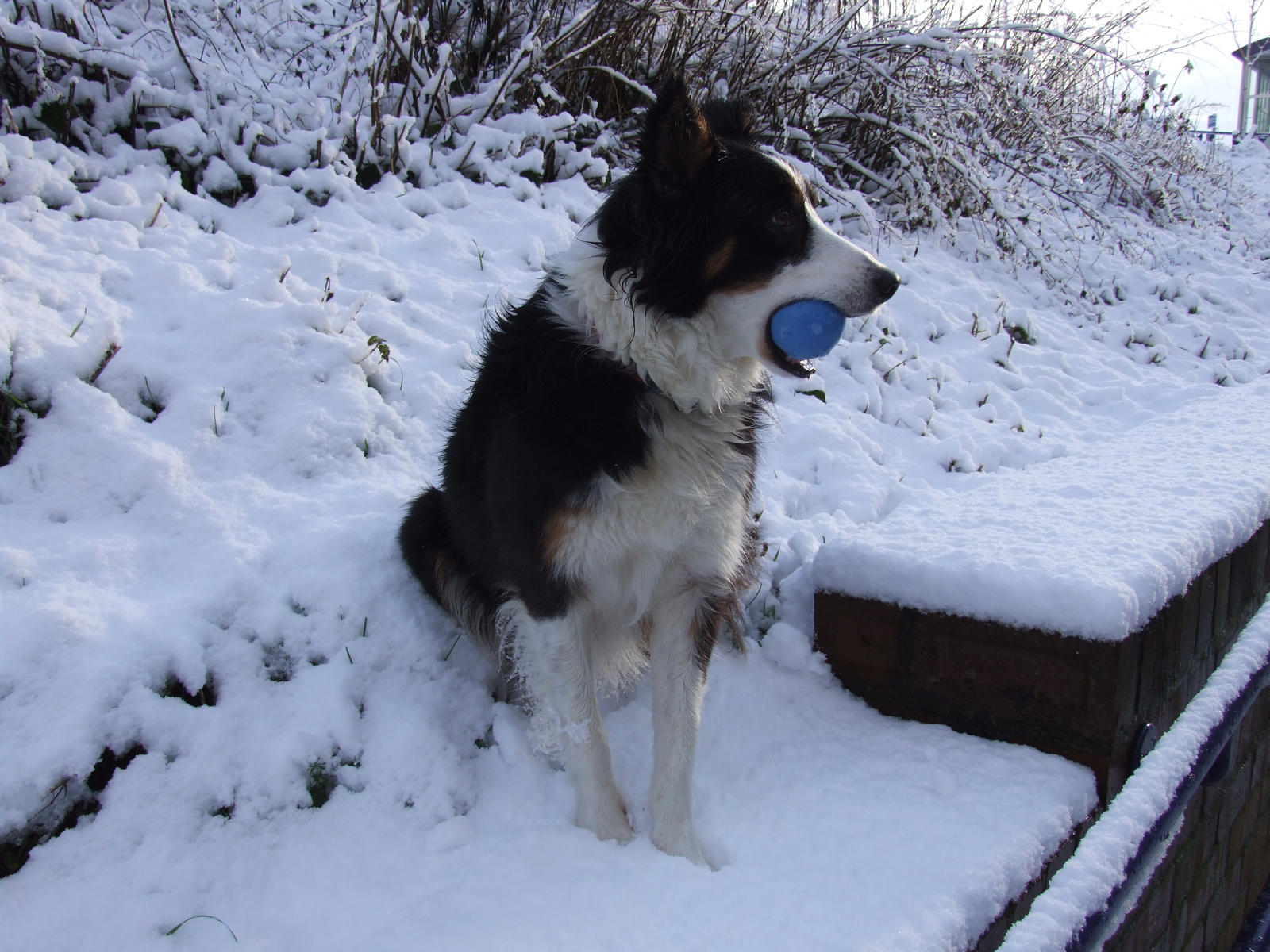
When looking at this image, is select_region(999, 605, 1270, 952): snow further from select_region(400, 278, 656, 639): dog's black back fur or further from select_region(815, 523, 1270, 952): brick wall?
select_region(400, 278, 656, 639): dog's black back fur

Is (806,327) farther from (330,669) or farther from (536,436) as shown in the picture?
(330,669)

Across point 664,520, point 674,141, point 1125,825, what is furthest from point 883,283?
point 1125,825

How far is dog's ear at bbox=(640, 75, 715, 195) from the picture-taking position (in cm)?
182

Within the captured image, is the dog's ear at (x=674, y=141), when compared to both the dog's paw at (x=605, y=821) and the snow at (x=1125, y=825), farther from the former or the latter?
the snow at (x=1125, y=825)

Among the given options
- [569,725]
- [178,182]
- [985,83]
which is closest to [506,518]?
[569,725]

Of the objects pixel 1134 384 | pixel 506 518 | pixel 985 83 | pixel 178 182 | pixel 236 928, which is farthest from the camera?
pixel 985 83

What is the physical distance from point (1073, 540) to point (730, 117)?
1.44m

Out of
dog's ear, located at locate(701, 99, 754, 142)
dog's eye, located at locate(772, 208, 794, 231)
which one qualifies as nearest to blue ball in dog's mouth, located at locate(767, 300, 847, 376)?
dog's eye, located at locate(772, 208, 794, 231)

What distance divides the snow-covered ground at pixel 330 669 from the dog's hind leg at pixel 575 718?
67 mm

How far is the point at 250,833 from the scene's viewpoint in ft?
6.04

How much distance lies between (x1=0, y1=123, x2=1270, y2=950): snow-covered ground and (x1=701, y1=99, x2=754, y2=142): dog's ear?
1178mm

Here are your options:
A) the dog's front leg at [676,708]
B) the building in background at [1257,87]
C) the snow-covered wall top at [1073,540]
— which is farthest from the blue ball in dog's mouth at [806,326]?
the building in background at [1257,87]

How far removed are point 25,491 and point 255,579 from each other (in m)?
0.65

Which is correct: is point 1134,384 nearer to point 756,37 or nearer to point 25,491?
point 756,37
